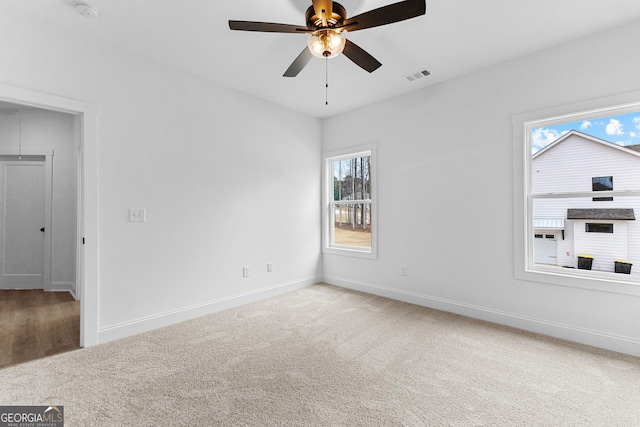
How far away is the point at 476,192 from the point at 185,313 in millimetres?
3483

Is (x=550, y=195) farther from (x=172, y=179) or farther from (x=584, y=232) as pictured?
(x=172, y=179)

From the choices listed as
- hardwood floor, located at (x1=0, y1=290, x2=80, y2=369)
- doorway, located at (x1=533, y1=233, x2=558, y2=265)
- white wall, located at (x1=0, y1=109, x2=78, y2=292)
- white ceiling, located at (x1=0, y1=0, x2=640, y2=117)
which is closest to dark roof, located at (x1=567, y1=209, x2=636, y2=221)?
doorway, located at (x1=533, y1=233, x2=558, y2=265)

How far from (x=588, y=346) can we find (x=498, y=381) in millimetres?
1231

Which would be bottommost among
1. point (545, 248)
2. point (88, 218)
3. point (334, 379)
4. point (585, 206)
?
point (334, 379)

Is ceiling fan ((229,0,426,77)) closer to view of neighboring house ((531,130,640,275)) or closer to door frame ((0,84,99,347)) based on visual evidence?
door frame ((0,84,99,347))

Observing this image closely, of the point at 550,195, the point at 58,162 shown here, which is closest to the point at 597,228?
the point at 550,195

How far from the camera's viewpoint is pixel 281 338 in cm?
276

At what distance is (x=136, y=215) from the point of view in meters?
2.91

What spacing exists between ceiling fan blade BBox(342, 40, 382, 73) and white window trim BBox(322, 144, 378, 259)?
1925 millimetres

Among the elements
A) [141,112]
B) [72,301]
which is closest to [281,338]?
[141,112]

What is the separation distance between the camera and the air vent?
10.7 ft

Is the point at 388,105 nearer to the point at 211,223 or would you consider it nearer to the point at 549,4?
the point at 549,4

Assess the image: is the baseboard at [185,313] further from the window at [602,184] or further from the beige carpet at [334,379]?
the window at [602,184]

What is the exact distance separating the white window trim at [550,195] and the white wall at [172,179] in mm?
2821
